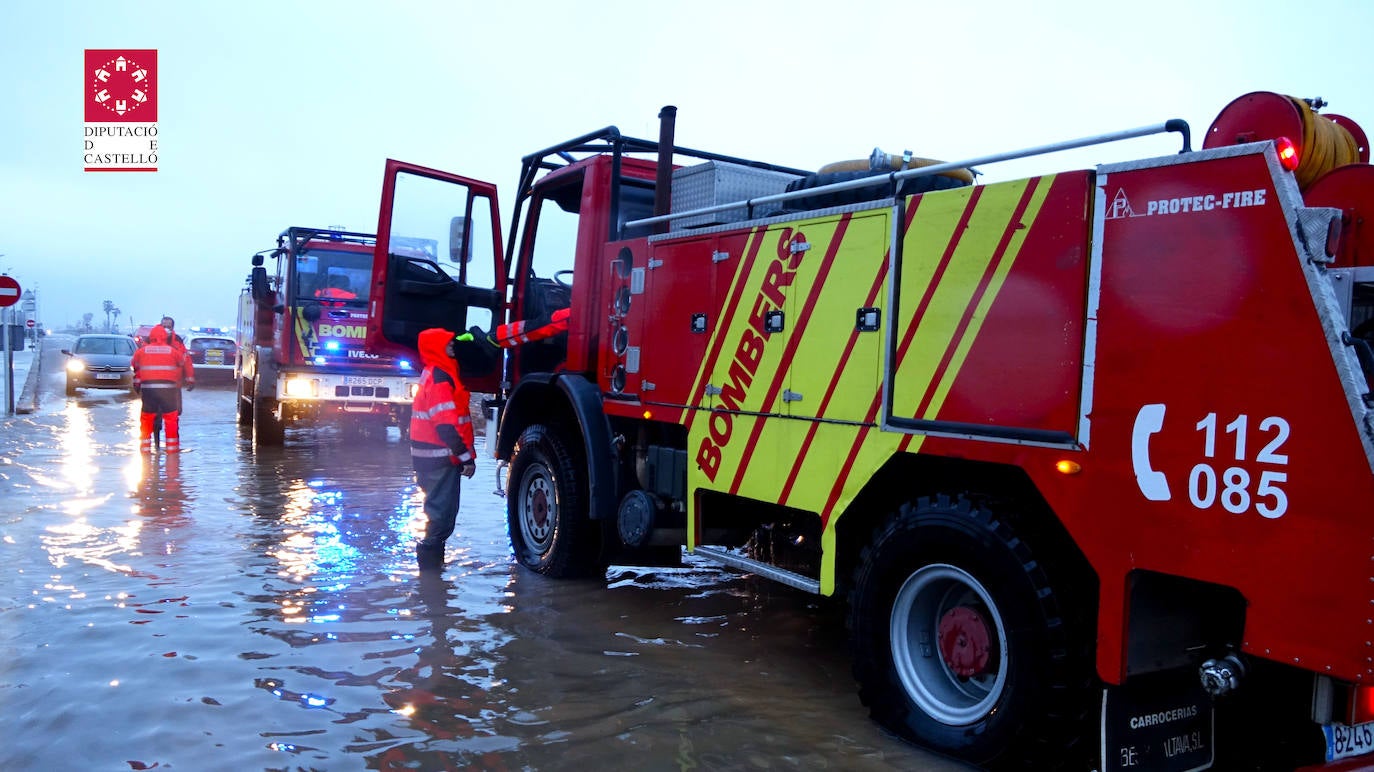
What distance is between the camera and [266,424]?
45.4ft

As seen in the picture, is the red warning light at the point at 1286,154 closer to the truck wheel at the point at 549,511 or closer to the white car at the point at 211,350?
the truck wheel at the point at 549,511

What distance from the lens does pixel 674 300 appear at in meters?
5.65

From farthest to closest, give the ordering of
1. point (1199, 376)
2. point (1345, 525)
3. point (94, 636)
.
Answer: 1. point (94, 636)
2. point (1199, 376)
3. point (1345, 525)

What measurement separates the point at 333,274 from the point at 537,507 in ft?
26.5

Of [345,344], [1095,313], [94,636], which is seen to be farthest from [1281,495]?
[345,344]

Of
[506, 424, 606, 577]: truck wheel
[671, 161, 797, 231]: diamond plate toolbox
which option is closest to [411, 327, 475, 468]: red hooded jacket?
[506, 424, 606, 577]: truck wheel

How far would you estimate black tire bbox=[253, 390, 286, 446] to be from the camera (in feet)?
45.0

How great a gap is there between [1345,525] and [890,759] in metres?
1.85

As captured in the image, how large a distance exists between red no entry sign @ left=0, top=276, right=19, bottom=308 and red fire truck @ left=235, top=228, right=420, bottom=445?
245 inches

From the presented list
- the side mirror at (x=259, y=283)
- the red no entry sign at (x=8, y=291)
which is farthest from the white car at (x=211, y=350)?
the side mirror at (x=259, y=283)

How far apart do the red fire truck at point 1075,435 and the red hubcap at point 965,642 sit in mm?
14

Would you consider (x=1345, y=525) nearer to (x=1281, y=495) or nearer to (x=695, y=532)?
(x=1281, y=495)

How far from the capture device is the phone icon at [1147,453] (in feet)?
10.4

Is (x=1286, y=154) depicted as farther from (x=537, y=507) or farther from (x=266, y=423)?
(x=266, y=423)
